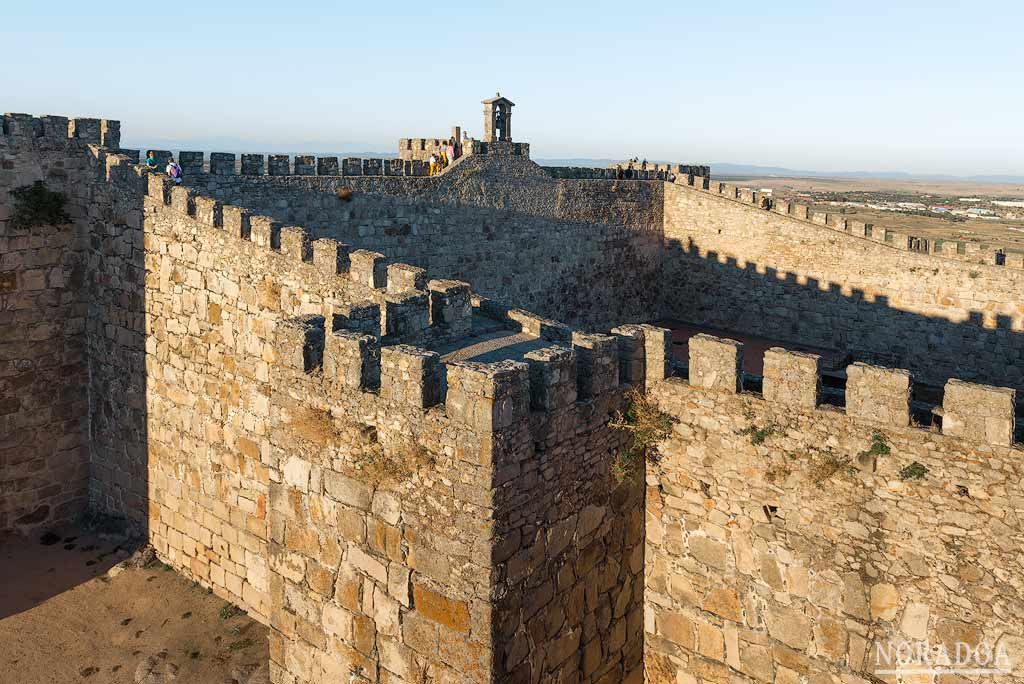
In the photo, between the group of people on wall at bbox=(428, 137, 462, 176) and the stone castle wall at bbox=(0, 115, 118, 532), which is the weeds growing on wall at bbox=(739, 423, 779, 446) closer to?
the stone castle wall at bbox=(0, 115, 118, 532)

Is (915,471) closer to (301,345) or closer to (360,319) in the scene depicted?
(360,319)

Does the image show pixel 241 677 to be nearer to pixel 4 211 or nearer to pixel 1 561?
pixel 1 561

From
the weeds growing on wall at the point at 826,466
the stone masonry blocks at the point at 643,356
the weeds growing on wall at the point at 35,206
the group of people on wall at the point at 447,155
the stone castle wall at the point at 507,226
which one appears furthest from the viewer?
the group of people on wall at the point at 447,155

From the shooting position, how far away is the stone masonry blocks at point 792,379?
323 inches

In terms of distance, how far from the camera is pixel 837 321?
71.7ft

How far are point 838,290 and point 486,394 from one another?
17.2 metres

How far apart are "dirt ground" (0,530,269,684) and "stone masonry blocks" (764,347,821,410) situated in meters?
7.82

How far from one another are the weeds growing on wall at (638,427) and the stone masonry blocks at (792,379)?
3.77 feet

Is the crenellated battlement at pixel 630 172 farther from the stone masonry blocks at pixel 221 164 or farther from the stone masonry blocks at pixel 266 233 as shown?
the stone masonry blocks at pixel 266 233

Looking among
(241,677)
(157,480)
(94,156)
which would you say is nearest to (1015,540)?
(241,677)

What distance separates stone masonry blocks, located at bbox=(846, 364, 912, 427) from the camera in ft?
25.3

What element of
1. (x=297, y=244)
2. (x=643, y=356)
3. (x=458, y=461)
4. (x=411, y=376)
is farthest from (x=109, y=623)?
(x=643, y=356)

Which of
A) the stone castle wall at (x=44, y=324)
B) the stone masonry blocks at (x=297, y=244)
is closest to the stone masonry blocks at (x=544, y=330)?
the stone masonry blocks at (x=297, y=244)

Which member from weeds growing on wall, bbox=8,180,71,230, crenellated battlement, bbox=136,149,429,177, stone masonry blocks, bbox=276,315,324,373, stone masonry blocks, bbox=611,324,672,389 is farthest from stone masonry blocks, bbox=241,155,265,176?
stone masonry blocks, bbox=611,324,672,389
